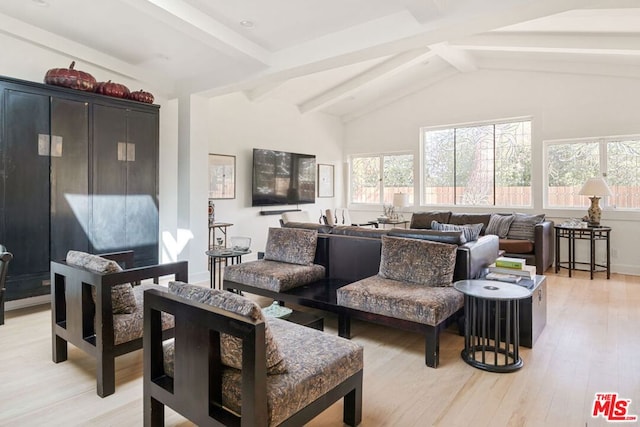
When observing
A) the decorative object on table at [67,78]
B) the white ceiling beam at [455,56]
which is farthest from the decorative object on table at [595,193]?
the decorative object on table at [67,78]

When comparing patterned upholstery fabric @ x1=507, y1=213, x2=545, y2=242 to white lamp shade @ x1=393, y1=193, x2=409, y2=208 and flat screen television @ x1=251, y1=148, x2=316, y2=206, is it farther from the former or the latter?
flat screen television @ x1=251, y1=148, x2=316, y2=206

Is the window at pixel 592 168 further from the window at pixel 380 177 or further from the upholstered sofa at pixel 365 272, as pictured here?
the upholstered sofa at pixel 365 272

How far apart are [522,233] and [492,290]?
3.58m

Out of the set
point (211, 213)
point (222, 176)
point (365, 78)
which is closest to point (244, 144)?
point (222, 176)

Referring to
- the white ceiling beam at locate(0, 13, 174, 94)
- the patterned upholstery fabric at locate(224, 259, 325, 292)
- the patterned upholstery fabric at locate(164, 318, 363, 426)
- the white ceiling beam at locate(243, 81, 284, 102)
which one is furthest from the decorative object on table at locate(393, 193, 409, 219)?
the patterned upholstery fabric at locate(164, 318, 363, 426)

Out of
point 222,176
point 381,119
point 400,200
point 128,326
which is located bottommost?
point 128,326

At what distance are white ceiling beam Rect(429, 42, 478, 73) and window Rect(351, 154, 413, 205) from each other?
195 centimetres

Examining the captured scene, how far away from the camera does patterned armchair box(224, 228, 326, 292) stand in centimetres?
365

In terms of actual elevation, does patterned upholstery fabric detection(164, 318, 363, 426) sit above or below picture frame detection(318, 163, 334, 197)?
below

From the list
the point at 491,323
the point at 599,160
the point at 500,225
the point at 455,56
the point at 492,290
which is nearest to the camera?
the point at 492,290

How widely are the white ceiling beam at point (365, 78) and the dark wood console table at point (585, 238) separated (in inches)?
136

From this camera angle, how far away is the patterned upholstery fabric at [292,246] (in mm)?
4047

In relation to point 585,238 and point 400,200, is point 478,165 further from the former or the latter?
point 585,238

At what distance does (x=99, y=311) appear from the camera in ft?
7.57
